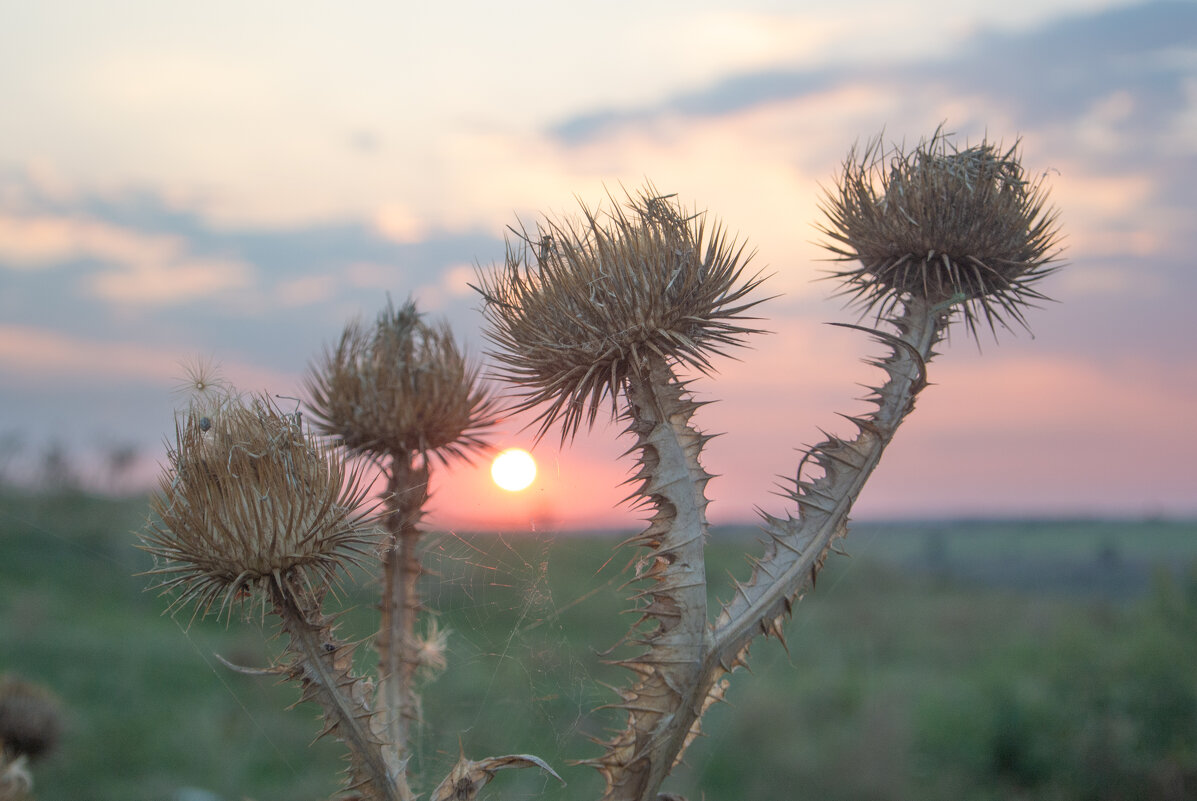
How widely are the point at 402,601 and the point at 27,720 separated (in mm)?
3473

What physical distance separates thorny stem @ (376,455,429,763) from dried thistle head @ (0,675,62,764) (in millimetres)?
3327

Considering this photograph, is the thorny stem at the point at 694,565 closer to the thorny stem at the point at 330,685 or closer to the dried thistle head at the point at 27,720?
the thorny stem at the point at 330,685

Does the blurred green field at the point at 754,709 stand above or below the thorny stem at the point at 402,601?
below

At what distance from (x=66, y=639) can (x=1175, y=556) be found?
171ft

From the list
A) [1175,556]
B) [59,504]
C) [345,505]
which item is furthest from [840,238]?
[1175,556]

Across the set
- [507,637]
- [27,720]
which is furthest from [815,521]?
[27,720]

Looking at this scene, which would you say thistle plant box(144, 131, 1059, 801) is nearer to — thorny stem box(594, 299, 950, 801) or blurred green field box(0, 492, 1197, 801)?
thorny stem box(594, 299, 950, 801)

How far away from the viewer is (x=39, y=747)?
5.53 m

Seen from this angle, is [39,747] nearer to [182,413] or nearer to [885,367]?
[182,413]

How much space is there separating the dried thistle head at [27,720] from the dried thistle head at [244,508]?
3762 mm

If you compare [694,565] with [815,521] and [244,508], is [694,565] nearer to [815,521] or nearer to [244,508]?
[815,521]

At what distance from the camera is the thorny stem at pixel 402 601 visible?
3.39m

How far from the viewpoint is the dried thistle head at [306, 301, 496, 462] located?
3756mm

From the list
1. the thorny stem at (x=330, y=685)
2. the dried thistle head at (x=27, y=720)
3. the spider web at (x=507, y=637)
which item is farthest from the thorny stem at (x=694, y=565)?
the dried thistle head at (x=27, y=720)
